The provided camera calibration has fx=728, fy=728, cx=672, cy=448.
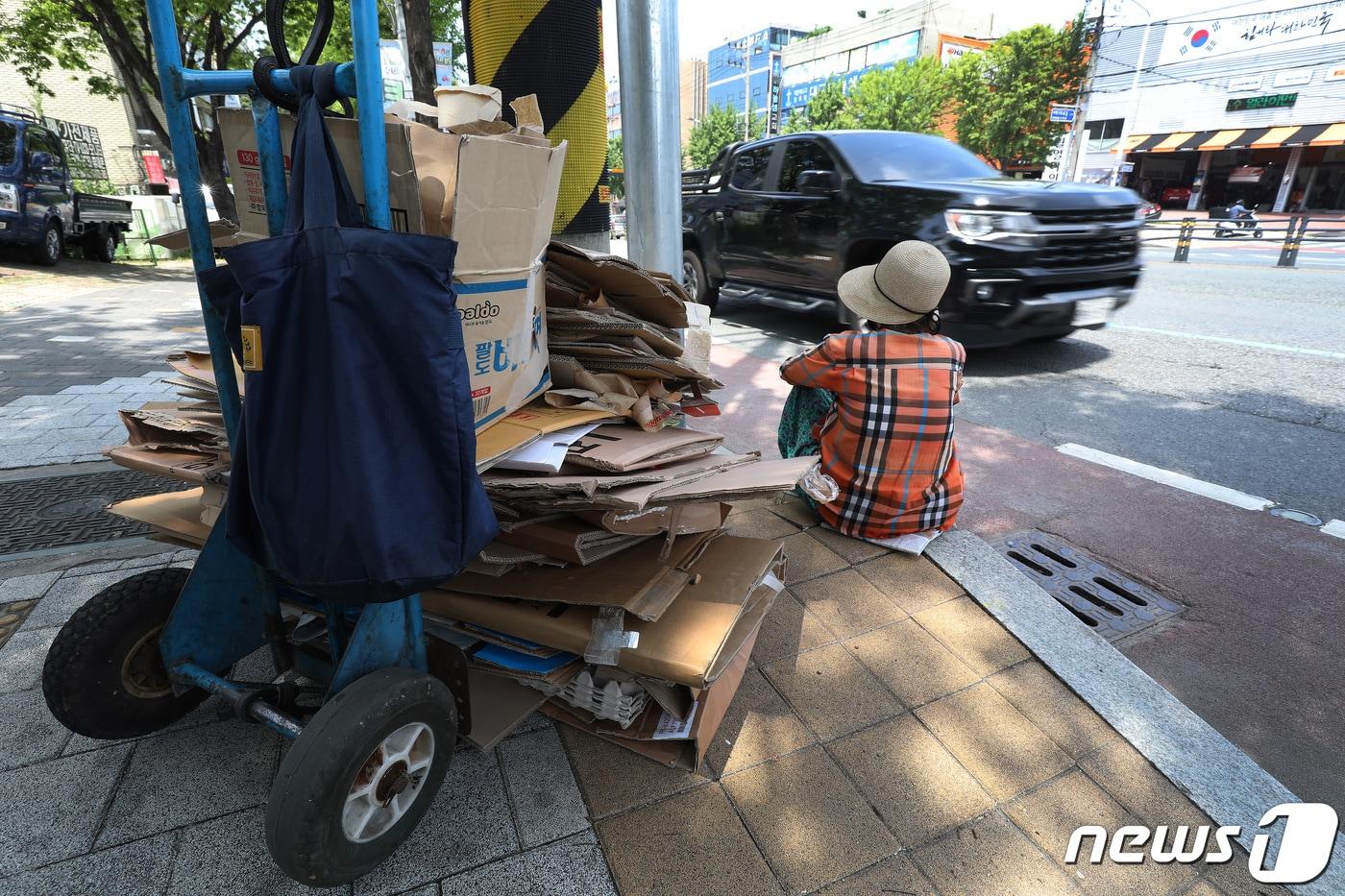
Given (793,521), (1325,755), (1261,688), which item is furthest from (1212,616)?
(793,521)

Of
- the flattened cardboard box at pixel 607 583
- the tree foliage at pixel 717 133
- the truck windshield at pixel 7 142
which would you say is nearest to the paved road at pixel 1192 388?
the flattened cardboard box at pixel 607 583

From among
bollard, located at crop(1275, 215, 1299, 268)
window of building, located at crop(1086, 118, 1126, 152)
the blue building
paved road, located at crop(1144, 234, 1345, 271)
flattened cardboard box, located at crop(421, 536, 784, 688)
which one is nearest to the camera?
flattened cardboard box, located at crop(421, 536, 784, 688)

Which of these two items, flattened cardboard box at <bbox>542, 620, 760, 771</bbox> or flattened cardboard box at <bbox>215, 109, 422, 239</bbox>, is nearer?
flattened cardboard box at <bbox>215, 109, 422, 239</bbox>

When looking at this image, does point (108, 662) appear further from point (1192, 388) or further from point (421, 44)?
point (1192, 388)

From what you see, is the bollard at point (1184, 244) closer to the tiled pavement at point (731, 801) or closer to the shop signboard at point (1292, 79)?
the tiled pavement at point (731, 801)

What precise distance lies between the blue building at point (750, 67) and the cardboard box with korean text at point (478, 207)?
223ft

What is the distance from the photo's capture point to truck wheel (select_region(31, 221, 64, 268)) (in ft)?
40.6

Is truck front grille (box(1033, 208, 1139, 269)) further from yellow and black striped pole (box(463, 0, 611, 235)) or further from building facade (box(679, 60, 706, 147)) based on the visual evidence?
building facade (box(679, 60, 706, 147))

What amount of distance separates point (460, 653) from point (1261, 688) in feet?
8.15

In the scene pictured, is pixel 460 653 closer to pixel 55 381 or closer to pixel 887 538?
pixel 887 538

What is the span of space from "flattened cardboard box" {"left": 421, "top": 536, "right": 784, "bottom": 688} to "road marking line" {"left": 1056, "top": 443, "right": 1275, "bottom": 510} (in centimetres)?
278

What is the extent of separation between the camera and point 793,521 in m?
3.25

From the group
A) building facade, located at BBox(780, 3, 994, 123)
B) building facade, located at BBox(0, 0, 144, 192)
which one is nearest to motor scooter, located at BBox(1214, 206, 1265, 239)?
building facade, located at BBox(0, 0, 144, 192)

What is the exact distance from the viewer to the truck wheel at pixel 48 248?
40.6 feet
